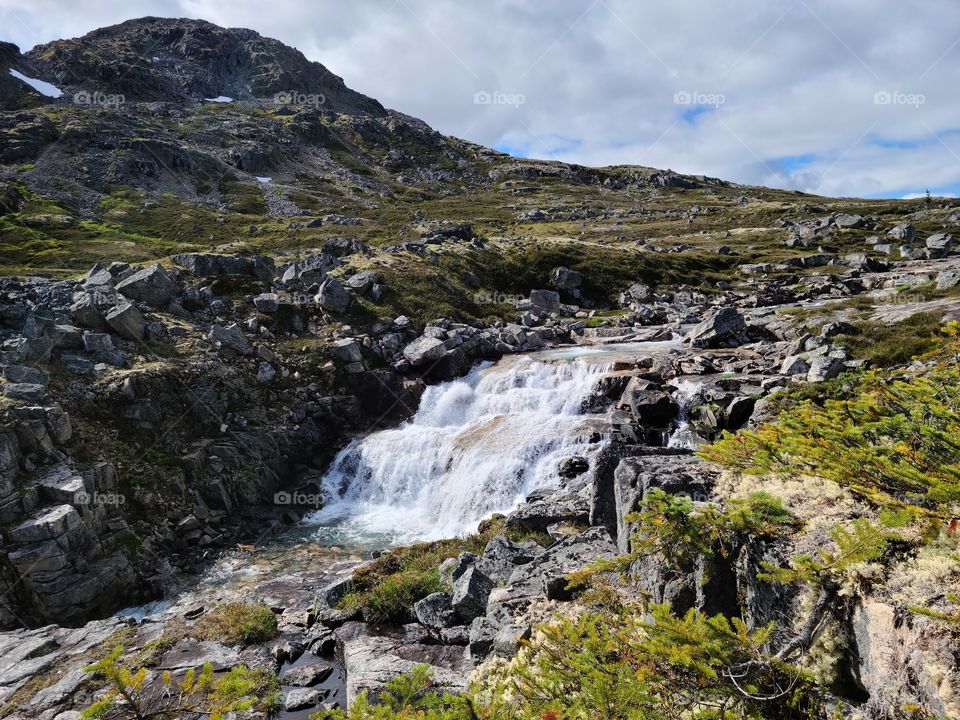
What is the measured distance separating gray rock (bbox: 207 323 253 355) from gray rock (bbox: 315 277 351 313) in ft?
25.0

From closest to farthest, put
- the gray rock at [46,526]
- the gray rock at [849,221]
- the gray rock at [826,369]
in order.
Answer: the gray rock at [46,526], the gray rock at [826,369], the gray rock at [849,221]

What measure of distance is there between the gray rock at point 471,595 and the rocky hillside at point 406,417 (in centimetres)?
8

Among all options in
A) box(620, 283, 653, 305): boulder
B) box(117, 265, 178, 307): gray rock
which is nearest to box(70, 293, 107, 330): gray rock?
box(117, 265, 178, 307): gray rock

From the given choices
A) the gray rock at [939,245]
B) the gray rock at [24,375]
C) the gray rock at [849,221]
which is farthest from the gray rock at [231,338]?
the gray rock at [849,221]

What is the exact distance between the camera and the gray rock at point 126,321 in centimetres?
2811

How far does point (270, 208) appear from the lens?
101812 mm

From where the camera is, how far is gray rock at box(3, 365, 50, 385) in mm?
21906

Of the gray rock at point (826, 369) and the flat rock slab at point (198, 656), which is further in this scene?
the gray rock at point (826, 369)

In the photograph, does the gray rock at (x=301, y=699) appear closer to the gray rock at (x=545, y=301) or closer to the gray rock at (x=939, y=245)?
the gray rock at (x=545, y=301)

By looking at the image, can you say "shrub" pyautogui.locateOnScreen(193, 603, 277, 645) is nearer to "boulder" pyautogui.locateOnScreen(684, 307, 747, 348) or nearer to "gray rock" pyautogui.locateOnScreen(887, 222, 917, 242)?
"boulder" pyautogui.locateOnScreen(684, 307, 747, 348)

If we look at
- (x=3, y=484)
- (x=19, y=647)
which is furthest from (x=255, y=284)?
(x=19, y=647)

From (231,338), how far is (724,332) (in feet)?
107

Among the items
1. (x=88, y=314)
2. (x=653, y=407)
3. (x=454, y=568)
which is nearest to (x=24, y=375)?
(x=88, y=314)

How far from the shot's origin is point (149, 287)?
32.7 meters
